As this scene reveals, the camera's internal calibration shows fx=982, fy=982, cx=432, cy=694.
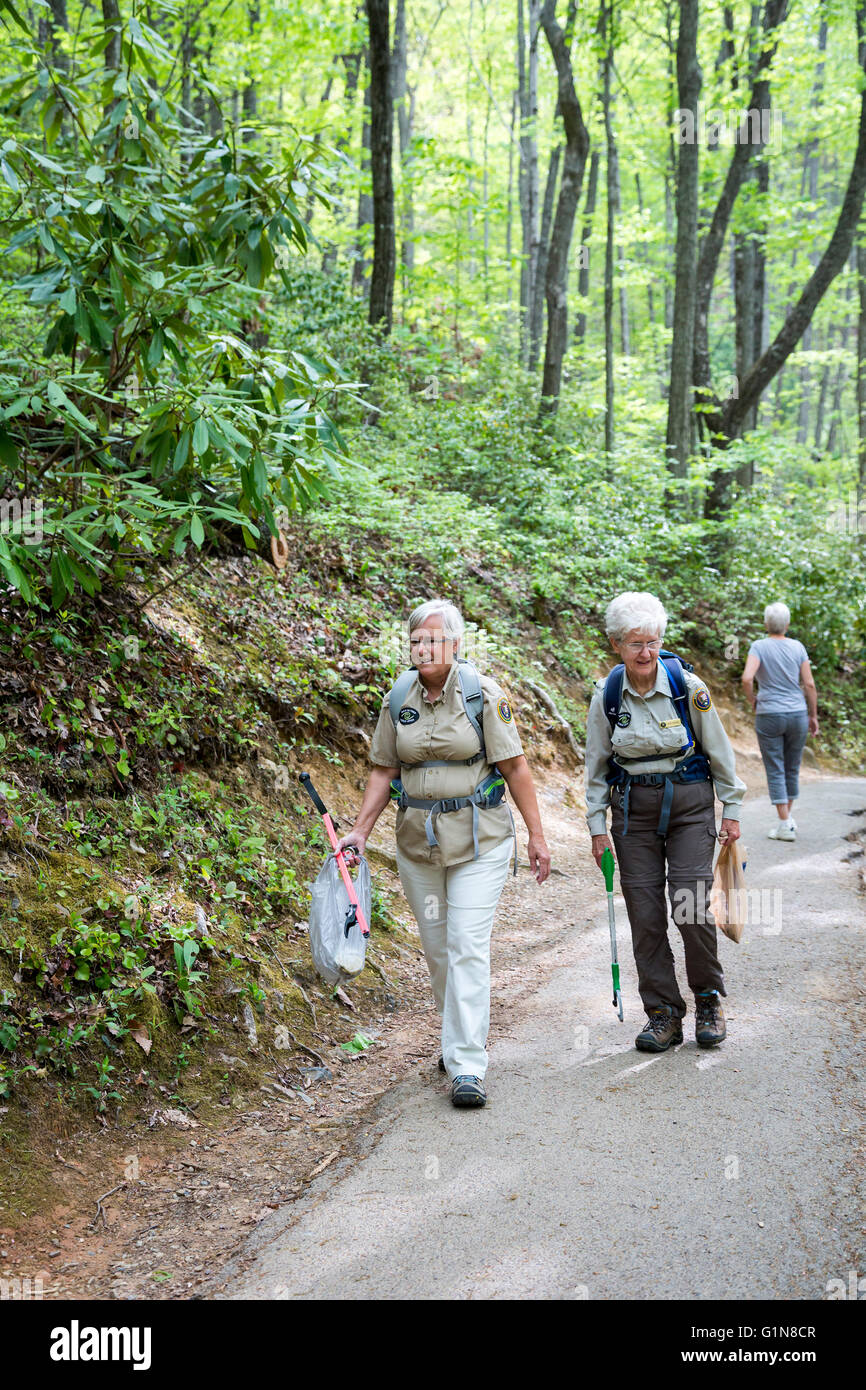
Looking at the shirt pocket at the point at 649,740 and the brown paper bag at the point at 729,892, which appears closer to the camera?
the shirt pocket at the point at 649,740

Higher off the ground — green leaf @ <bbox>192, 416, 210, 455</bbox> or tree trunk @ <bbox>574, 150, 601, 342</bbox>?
tree trunk @ <bbox>574, 150, 601, 342</bbox>

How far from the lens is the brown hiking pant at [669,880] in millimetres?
4875

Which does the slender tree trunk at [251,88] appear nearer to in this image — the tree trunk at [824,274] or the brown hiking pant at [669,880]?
the tree trunk at [824,274]

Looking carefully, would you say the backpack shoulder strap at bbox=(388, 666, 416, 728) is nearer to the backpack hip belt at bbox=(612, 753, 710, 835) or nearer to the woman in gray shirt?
the backpack hip belt at bbox=(612, 753, 710, 835)

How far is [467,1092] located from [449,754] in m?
1.55

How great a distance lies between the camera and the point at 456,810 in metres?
4.73

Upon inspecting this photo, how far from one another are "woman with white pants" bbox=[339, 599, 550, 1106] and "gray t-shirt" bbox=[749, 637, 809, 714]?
19.3 ft

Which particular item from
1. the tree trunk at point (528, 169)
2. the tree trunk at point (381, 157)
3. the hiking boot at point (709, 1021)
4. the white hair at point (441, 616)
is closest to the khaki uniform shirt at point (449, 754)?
the white hair at point (441, 616)

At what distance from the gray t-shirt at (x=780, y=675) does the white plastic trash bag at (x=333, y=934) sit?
6376mm

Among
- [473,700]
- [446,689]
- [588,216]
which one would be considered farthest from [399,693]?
[588,216]

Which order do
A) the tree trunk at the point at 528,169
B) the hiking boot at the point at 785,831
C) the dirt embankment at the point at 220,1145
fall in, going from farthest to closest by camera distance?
the tree trunk at the point at 528,169 → the hiking boot at the point at 785,831 → the dirt embankment at the point at 220,1145

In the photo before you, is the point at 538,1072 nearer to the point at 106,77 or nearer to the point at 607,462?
the point at 106,77

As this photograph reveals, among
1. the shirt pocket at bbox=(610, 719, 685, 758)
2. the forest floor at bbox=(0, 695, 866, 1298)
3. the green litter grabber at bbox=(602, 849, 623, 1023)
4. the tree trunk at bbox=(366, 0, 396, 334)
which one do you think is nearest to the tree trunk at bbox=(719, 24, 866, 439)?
the tree trunk at bbox=(366, 0, 396, 334)
